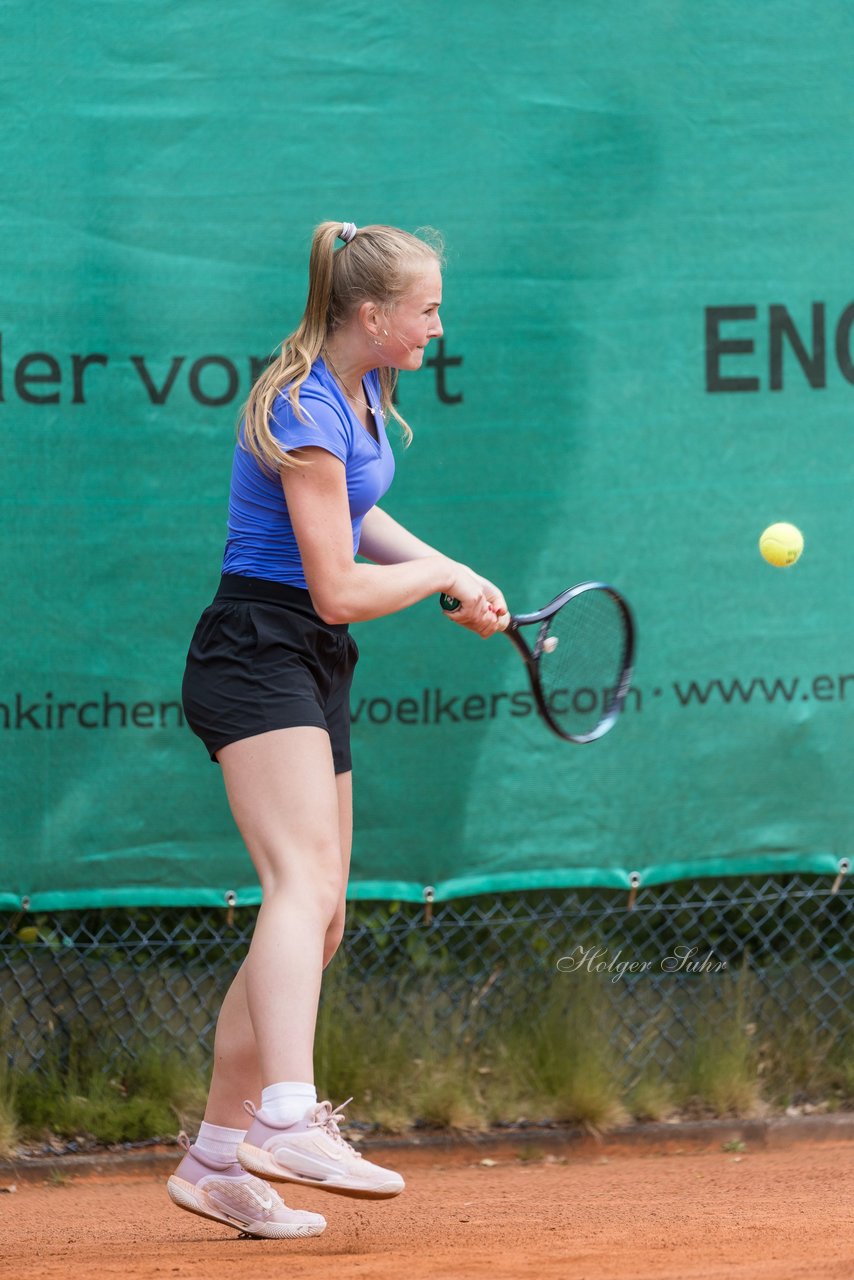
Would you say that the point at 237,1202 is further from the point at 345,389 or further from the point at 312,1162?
the point at 345,389

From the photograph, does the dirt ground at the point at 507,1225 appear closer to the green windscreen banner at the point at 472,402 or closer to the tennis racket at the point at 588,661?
the green windscreen banner at the point at 472,402

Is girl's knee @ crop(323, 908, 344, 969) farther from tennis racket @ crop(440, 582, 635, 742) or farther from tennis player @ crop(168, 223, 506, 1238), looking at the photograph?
tennis racket @ crop(440, 582, 635, 742)

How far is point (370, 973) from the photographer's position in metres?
3.81

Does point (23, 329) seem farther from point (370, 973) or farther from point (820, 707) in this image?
point (820, 707)

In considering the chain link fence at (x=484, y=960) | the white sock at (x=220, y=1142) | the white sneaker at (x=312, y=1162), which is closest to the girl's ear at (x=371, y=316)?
the white sneaker at (x=312, y=1162)

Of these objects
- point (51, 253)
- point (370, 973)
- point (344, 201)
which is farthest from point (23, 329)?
point (370, 973)

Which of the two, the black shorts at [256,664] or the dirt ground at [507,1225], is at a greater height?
the black shorts at [256,664]

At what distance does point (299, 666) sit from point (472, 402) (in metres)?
1.36

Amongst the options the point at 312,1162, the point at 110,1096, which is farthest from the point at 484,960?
the point at 312,1162

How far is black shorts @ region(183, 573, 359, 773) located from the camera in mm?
2457

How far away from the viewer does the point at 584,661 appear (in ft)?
11.6

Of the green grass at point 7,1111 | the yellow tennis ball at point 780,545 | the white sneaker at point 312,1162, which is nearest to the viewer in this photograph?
the white sneaker at point 312,1162

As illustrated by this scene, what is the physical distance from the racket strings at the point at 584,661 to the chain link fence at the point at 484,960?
19.9 inches

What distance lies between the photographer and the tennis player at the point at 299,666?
7.76 ft
